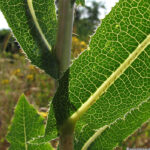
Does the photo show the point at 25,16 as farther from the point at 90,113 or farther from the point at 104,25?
the point at 90,113

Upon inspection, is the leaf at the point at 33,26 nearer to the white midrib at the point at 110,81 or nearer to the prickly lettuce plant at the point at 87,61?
the prickly lettuce plant at the point at 87,61

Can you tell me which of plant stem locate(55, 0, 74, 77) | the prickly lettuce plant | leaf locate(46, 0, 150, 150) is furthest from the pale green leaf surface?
plant stem locate(55, 0, 74, 77)

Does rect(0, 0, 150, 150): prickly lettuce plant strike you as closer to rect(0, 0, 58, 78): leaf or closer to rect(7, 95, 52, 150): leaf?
rect(0, 0, 58, 78): leaf

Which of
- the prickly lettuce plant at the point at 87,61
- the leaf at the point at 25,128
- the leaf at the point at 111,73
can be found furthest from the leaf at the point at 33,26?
the leaf at the point at 25,128

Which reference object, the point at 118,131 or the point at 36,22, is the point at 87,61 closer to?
the point at 36,22

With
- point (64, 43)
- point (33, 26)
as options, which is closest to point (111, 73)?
point (64, 43)
